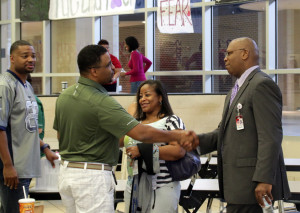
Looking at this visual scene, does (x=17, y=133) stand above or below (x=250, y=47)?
below

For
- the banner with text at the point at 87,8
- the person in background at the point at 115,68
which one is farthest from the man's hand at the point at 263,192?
the banner with text at the point at 87,8

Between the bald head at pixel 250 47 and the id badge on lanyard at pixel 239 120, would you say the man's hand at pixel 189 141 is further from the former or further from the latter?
the bald head at pixel 250 47

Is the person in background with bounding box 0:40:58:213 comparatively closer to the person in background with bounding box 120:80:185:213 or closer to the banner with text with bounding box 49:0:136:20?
the person in background with bounding box 120:80:185:213

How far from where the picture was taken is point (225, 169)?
346cm

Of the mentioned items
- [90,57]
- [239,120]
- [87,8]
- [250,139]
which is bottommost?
[250,139]

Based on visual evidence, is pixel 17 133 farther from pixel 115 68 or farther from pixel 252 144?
pixel 115 68

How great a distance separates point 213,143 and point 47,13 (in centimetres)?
777

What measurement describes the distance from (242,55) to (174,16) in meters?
5.53

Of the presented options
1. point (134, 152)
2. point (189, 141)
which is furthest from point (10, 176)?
point (189, 141)

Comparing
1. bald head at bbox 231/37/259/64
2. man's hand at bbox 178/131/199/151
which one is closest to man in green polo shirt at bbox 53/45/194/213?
man's hand at bbox 178/131/199/151

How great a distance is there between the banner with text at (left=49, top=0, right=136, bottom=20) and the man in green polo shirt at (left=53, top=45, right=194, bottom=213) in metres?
6.06

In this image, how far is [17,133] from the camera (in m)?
4.05

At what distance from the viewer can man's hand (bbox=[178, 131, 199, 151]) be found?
380 centimetres

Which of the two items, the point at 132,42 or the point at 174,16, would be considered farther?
the point at 174,16
